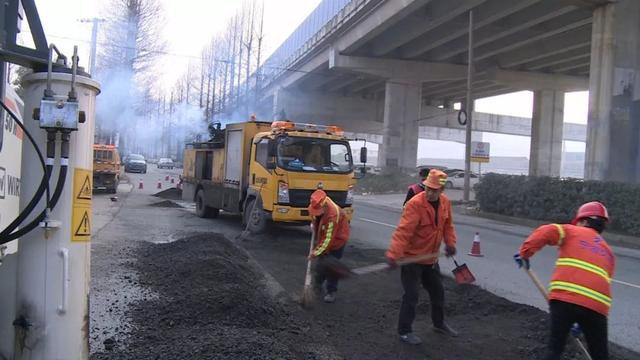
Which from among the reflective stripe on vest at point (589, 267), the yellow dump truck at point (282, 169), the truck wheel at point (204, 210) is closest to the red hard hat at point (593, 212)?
the reflective stripe on vest at point (589, 267)

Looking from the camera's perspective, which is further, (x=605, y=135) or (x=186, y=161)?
Result: (x=605, y=135)

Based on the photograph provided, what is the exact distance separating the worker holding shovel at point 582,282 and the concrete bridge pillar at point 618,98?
18.3 metres

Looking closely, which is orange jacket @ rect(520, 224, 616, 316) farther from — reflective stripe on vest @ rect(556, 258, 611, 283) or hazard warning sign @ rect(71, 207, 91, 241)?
hazard warning sign @ rect(71, 207, 91, 241)

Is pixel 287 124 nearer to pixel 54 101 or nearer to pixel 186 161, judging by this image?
pixel 186 161

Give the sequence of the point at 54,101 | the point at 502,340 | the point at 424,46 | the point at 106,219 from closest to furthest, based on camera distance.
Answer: the point at 54,101 → the point at 502,340 → the point at 106,219 → the point at 424,46

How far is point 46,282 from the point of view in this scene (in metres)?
2.39

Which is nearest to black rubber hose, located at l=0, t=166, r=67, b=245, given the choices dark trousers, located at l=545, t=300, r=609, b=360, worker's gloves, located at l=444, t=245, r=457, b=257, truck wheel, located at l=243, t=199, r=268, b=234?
dark trousers, located at l=545, t=300, r=609, b=360

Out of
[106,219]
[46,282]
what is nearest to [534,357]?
[46,282]

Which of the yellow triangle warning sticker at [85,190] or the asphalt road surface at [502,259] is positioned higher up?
the yellow triangle warning sticker at [85,190]

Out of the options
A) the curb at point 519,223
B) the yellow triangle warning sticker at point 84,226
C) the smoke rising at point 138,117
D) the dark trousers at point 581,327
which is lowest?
the curb at point 519,223

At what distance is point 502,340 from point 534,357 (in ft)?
1.53

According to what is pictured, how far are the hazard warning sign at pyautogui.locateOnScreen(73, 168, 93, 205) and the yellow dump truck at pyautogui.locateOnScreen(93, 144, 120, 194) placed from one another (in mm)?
21673

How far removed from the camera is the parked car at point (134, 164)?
44219mm

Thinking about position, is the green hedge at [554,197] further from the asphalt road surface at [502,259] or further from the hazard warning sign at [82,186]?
the hazard warning sign at [82,186]
